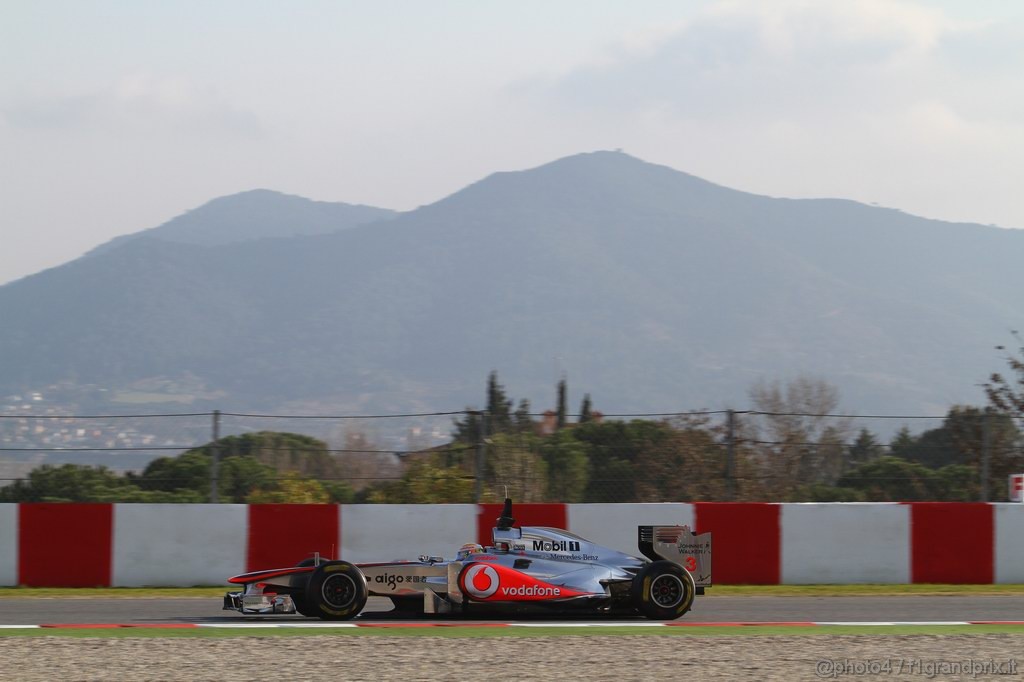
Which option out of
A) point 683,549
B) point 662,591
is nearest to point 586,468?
point 683,549

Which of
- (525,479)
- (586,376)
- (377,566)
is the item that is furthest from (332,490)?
(586,376)

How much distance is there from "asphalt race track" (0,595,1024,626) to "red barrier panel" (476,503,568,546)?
1874 mm

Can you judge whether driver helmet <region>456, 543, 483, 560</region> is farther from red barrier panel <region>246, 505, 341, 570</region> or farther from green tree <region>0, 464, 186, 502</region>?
green tree <region>0, 464, 186, 502</region>

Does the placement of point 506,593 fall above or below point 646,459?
below

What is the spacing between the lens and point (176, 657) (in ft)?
26.7

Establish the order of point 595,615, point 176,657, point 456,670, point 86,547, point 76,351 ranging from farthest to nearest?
1. point 76,351
2. point 86,547
3. point 595,615
4. point 176,657
5. point 456,670

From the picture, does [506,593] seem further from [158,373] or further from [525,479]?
[158,373]

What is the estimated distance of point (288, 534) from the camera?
13.4 m

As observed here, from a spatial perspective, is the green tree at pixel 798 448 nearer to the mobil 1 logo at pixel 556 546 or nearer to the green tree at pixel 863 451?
the green tree at pixel 863 451

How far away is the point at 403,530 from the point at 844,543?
475cm

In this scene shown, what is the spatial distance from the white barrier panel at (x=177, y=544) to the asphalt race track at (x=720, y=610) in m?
1.14

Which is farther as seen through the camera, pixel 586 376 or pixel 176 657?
pixel 586 376

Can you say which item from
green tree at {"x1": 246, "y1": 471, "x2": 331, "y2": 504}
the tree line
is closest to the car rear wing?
the tree line

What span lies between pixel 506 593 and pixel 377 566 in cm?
106
